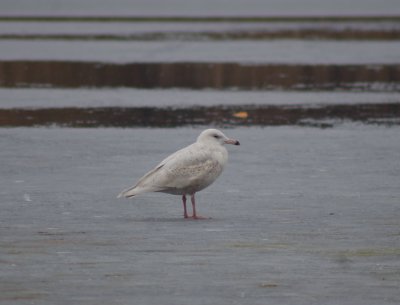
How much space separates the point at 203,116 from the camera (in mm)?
23391

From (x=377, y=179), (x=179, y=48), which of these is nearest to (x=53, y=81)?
(x=179, y=48)

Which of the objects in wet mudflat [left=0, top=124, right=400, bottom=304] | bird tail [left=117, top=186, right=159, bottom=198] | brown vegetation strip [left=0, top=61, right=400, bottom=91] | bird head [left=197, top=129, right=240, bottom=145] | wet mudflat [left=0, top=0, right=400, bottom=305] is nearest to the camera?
wet mudflat [left=0, top=124, right=400, bottom=304]

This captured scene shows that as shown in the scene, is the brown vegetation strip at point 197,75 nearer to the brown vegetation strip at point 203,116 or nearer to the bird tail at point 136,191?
the brown vegetation strip at point 203,116

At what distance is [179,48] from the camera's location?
44.4 m

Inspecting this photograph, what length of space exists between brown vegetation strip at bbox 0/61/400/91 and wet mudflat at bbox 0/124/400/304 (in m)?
12.9

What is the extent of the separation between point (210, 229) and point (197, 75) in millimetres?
23055

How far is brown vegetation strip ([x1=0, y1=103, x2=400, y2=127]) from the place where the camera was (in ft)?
72.7

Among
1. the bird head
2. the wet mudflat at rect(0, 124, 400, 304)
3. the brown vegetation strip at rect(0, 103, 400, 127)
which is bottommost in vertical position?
the brown vegetation strip at rect(0, 103, 400, 127)

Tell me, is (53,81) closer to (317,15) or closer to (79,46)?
(79,46)

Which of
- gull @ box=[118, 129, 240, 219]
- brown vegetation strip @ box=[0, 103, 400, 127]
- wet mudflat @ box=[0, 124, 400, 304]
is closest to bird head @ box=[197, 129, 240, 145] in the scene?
gull @ box=[118, 129, 240, 219]

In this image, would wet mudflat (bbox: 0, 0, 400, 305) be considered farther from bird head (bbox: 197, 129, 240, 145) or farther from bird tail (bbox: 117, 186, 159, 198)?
bird head (bbox: 197, 129, 240, 145)

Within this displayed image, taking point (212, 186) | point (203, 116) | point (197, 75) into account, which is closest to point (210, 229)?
point (212, 186)

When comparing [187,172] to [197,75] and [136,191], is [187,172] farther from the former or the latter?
[197,75]

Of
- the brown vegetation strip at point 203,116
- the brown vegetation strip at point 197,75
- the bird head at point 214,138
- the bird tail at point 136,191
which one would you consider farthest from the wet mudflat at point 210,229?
the brown vegetation strip at point 197,75
